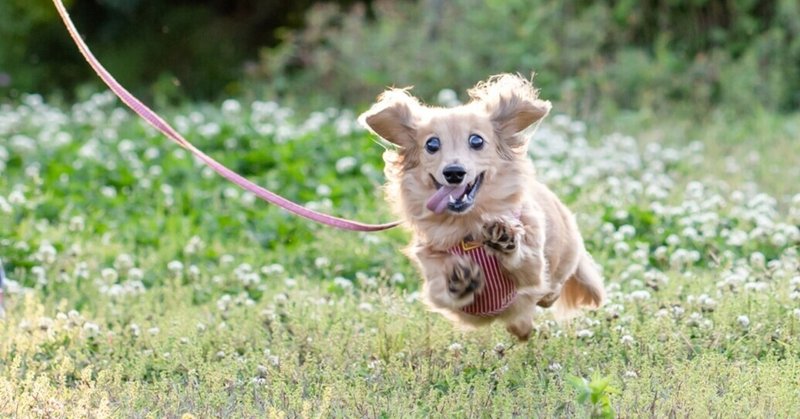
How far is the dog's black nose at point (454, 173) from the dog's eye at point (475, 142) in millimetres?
186

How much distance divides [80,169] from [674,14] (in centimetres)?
596

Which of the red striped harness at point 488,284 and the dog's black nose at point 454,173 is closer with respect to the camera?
the dog's black nose at point 454,173

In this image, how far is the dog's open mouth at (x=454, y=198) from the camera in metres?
4.62

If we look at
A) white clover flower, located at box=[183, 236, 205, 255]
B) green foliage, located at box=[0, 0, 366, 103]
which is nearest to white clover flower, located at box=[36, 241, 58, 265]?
white clover flower, located at box=[183, 236, 205, 255]

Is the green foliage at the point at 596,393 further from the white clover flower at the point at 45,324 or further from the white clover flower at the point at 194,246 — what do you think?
the white clover flower at the point at 194,246

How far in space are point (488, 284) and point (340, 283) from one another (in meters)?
1.91

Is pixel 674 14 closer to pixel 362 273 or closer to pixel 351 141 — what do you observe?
pixel 351 141

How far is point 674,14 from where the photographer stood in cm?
1209

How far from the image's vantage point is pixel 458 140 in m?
4.73

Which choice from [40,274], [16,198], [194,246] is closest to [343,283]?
[194,246]

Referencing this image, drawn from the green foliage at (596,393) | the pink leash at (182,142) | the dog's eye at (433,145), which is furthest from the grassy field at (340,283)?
the dog's eye at (433,145)

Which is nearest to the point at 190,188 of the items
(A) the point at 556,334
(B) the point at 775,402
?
(A) the point at 556,334

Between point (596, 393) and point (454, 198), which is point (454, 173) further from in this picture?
point (596, 393)

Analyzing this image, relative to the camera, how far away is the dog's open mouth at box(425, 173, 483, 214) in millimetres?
4617
